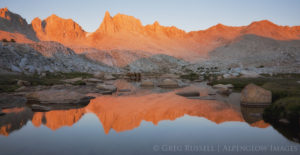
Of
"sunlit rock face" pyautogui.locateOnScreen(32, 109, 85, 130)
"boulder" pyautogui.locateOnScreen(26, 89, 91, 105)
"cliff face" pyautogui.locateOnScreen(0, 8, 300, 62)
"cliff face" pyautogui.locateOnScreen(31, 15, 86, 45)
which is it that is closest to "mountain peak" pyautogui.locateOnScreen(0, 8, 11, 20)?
"cliff face" pyautogui.locateOnScreen(0, 8, 300, 62)

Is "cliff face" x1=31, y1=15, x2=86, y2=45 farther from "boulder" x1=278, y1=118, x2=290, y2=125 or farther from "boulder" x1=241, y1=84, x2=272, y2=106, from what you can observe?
"boulder" x1=278, y1=118, x2=290, y2=125

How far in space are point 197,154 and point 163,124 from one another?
364 cm

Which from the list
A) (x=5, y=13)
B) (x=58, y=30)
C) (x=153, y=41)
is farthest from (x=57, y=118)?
(x=58, y=30)

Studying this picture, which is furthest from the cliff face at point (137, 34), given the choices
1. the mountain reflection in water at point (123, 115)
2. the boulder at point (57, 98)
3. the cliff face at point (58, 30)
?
the mountain reflection in water at point (123, 115)

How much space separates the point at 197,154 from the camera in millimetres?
6836

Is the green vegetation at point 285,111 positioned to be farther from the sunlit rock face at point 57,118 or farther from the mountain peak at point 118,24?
the mountain peak at point 118,24

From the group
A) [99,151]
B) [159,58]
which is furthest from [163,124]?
[159,58]

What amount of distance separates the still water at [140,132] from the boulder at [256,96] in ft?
3.43

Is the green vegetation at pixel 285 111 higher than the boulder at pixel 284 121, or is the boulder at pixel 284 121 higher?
the green vegetation at pixel 285 111

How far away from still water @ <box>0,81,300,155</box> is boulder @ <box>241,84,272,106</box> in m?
1.05

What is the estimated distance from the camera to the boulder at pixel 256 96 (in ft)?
44.4

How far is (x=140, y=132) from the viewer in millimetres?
9078

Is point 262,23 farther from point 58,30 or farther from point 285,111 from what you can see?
point 285,111

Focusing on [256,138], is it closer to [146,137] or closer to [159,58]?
[146,137]
